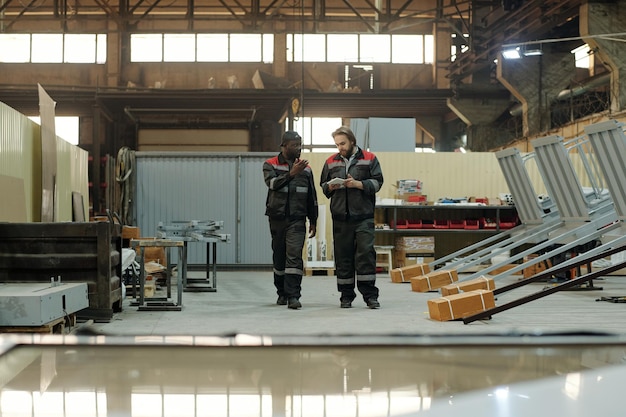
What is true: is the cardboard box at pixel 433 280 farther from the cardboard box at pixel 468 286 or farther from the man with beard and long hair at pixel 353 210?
the man with beard and long hair at pixel 353 210

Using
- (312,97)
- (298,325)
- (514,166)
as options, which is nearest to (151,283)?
(298,325)

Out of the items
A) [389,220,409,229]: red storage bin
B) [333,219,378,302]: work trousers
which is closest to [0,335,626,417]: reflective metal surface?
[333,219,378,302]: work trousers

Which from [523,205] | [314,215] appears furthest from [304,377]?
[523,205]

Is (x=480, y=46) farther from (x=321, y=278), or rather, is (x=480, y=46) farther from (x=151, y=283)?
(x=151, y=283)

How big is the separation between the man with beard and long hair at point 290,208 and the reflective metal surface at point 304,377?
11.3 ft

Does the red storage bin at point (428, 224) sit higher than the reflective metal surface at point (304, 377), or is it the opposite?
the red storage bin at point (428, 224)

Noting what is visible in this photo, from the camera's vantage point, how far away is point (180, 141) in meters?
22.2

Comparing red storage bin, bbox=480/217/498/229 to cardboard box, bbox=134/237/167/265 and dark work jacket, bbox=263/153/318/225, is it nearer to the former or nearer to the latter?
cardboard box, bbox=134/237/167/265

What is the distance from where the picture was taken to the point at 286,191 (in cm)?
716

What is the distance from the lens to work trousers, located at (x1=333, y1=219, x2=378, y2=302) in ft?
22.3

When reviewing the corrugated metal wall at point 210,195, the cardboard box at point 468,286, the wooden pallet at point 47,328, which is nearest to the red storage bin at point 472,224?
the corrugated metal wall at point 210,195

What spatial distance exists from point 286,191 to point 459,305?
6.76 feet

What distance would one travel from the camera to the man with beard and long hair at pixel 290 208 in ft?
23.2

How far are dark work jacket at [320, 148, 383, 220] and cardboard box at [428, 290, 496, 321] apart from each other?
1.14 meters
